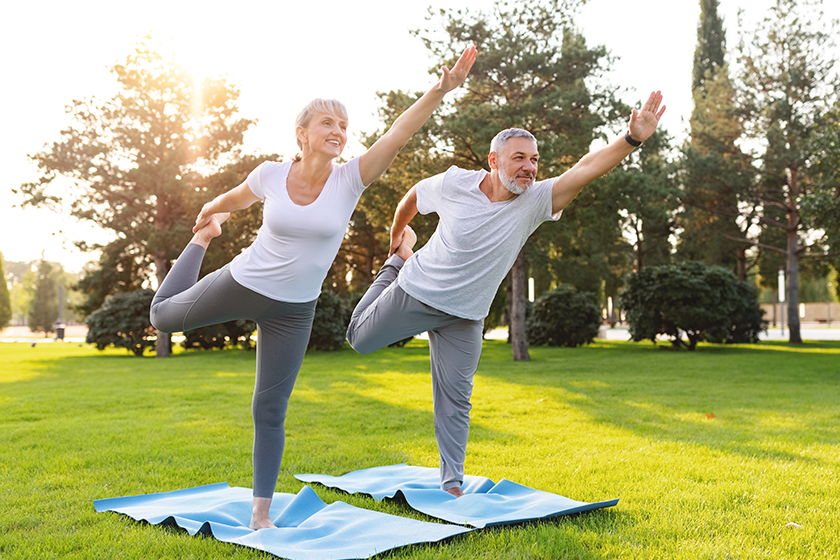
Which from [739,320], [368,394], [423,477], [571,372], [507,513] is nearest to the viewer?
[507,513]

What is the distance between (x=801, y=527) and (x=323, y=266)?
10.5ft

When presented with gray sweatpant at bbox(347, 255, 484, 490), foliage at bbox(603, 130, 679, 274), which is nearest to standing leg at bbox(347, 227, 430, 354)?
gray sweatpant at bbox(347, 255, 484, 490)

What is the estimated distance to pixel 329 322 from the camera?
20.6 metres

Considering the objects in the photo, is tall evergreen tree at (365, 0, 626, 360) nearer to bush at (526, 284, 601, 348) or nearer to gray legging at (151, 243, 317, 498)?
bush at (526, 284, 601, 348)

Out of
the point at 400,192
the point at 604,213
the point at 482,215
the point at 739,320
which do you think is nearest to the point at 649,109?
the point at 482,215

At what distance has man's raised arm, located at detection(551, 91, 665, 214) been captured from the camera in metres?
3.60

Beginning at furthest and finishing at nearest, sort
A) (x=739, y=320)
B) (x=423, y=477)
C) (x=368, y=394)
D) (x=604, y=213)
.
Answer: (x=739, y=320) < (x=604, y=213) < (x=368, y=394) < (x=423, y=477)

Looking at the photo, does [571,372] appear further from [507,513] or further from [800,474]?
[507,513]

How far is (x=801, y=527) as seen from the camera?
12.1 feet

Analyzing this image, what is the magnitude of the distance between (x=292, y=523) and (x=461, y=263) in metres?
2.02

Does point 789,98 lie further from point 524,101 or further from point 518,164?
point 518,164

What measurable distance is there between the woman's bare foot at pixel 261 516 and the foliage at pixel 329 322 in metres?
16.4

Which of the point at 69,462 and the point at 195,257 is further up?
the point at 195,257

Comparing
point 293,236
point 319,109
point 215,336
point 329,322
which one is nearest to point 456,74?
point 319,109
